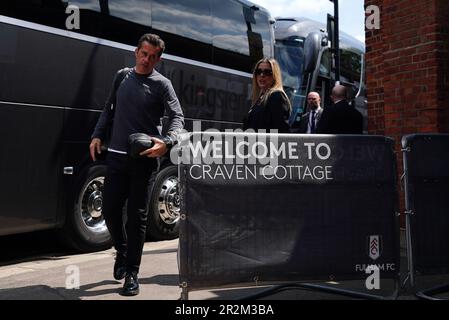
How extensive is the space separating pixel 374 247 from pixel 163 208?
3.82 metres

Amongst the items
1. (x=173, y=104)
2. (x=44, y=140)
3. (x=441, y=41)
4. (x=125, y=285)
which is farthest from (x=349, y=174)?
(x=44, y=140)

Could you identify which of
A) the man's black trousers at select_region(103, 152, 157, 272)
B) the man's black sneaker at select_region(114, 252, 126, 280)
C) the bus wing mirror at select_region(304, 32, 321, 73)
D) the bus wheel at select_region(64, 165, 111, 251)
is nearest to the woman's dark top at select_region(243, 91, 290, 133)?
the man's black trousers at select_region(103, 152, 157, 272)

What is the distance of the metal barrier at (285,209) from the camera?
3.61 meters

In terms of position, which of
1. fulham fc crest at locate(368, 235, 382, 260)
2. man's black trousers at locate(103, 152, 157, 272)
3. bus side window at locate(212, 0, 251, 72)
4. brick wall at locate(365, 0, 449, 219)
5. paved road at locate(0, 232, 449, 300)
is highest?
bus side window at locate(212, 0, 251, 72)

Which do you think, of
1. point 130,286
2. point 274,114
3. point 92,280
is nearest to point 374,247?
point 274,114

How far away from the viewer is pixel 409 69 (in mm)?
6051

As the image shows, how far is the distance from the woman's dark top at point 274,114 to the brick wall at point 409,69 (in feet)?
7.00

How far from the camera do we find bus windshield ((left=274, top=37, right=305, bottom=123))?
11273 millimetres

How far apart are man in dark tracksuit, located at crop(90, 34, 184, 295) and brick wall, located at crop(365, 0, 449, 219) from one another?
2.98 meters

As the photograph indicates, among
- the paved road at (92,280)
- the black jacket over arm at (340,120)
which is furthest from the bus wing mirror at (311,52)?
the paved road at (92,280)

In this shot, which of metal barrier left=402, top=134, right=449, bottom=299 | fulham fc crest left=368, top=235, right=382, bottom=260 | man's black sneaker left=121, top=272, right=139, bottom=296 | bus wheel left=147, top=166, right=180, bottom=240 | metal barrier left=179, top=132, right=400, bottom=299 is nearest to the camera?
metal barrier left=179, top=132, right=400, bottom=299

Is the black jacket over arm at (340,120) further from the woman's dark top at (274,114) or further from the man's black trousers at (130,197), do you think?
the man's black trousers at (130,197)

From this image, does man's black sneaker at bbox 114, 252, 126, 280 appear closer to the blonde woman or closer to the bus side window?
the blonde woman
